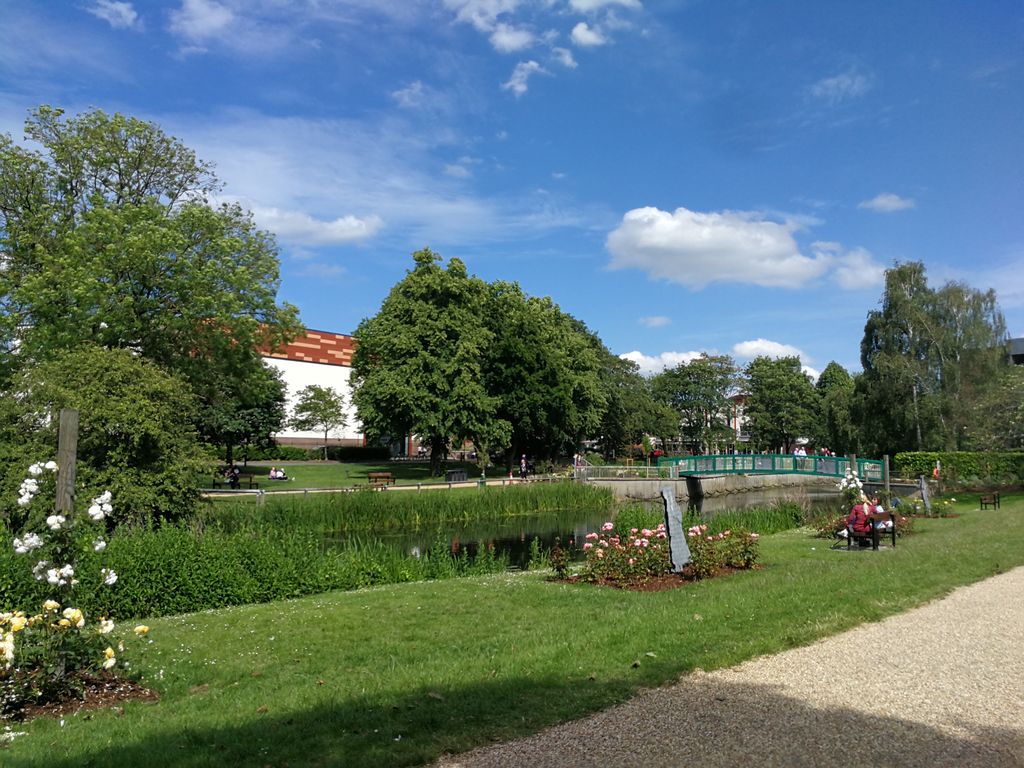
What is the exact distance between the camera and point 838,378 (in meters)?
107

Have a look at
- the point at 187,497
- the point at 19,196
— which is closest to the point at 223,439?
the point at 19,196

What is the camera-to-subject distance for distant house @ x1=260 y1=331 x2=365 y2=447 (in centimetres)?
7738

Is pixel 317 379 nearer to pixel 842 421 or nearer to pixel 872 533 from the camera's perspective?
pixel 842 421

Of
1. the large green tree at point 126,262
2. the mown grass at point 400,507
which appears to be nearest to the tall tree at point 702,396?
the mown grass at point 400,507

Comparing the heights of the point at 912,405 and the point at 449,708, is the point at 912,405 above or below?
above

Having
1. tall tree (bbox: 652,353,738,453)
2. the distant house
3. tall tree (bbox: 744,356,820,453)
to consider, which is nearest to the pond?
the distant house

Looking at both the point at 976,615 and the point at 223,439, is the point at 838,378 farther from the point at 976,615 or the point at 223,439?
the point at 976,615

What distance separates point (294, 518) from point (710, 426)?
72994mm

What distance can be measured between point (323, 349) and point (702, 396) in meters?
43.8

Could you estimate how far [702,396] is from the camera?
296 feet

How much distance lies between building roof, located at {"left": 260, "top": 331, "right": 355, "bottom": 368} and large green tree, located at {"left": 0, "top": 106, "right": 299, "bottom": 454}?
50.0 m

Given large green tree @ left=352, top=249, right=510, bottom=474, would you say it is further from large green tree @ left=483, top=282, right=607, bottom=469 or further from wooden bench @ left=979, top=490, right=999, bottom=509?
wooden bench @ left=979, top=490, right=999, bottom=509

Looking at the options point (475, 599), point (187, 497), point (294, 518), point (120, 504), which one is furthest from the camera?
point (294, 518)

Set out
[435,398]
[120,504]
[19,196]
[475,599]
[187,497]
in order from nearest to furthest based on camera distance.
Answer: [475,599] → [120,504] → [187,497] → [19,196] → [435,398]
